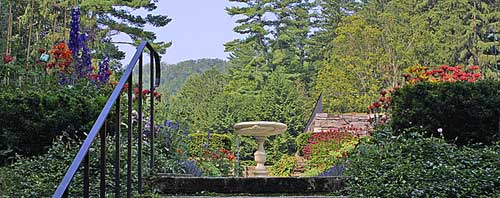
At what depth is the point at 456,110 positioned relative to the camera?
17.5ft

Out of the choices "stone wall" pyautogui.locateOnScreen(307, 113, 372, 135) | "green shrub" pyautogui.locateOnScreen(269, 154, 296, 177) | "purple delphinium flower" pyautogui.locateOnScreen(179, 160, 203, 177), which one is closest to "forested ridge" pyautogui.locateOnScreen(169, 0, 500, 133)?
"stone wall" pyautogui.locateOnScreen(307, 113, 372, 135)

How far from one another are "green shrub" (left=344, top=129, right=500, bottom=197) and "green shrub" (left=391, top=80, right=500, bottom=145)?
1.00 metres

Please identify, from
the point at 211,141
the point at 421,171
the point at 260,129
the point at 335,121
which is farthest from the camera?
the point at 335,121

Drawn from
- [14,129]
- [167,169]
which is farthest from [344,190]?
[14,129]

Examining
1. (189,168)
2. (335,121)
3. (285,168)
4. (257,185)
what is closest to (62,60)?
(189,168)

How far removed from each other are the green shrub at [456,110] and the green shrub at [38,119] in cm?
258

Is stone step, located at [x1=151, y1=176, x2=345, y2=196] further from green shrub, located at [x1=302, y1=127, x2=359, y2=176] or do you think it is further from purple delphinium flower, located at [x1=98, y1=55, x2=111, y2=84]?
green shrub, located at [x1=302, y1=127, x2=359, y2=176]

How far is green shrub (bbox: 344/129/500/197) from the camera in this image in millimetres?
3131

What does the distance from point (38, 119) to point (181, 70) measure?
16517 millimetres

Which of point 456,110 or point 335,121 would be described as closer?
point 456,110

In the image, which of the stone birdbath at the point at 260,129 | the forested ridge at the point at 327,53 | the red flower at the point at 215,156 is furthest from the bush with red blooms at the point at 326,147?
the forested ridge at the point at 327,53

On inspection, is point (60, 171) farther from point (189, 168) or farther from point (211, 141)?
point (211, 141)

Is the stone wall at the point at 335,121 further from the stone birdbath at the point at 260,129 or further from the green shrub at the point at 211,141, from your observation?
the stone birdbath at the point at 260,129

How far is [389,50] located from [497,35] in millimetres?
4599
